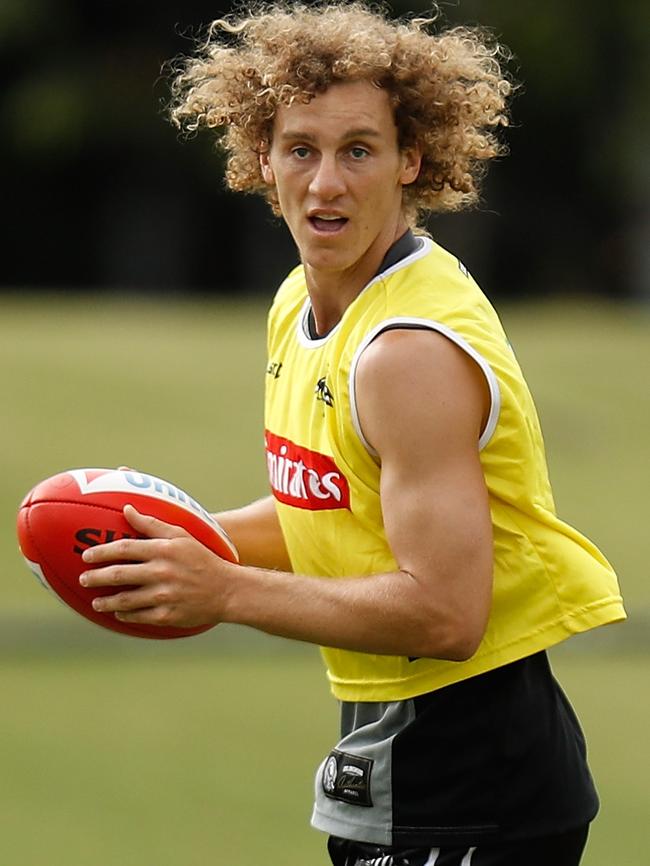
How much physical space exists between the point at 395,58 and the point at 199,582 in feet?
3.91

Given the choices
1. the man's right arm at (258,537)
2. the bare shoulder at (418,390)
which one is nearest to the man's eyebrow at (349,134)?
the bare shoulder at (418,390)

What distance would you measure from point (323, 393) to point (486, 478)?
1.22ft

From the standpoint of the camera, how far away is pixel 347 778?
3775mm

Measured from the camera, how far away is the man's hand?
11.1ft

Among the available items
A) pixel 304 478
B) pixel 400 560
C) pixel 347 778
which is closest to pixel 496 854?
pixel 347 778

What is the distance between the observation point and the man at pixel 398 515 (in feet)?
11.0

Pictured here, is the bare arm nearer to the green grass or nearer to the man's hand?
the man's hand

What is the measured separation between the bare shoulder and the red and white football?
549 mm

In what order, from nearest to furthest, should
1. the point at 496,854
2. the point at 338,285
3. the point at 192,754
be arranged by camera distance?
the point at 496,854 < the point at 338,285 < the point at 192,754

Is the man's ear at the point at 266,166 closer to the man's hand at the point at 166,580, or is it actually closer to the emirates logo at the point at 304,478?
the emirates logo at the point at 304,478

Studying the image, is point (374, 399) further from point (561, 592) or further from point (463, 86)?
point (463, 86)

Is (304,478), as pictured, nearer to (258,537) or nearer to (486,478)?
(486,478)

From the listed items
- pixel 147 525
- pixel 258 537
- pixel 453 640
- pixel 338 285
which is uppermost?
pixel 338 285

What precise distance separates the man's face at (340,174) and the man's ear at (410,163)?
0.07 meters
